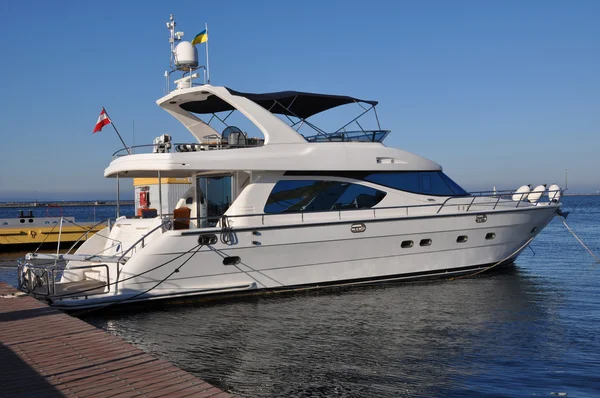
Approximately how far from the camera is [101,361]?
21.0 ft

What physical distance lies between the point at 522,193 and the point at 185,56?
9.14m

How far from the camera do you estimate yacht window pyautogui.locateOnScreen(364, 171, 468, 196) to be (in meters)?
14.0

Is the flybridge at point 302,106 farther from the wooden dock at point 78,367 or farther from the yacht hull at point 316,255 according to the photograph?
the wooden dock at point 78,367

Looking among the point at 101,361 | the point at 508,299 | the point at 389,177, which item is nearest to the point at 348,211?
the point at 389,177

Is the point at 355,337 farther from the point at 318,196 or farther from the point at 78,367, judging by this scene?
the point at 78,367

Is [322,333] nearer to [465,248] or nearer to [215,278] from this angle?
[215,278]

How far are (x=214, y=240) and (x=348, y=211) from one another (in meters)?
3.19

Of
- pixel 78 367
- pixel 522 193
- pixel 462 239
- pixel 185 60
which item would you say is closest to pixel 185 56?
pixel 185 60

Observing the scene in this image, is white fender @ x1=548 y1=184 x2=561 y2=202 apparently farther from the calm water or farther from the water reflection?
the water reflection

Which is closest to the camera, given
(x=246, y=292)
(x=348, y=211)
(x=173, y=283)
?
(x=173, y=283)

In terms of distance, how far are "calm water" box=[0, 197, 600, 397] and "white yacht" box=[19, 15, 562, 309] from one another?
581 mm

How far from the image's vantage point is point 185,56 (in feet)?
47.5

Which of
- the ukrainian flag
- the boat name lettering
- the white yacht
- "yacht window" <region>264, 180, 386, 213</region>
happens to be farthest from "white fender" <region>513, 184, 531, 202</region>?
the ukrainian flag

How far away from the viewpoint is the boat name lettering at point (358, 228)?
12961 mm
